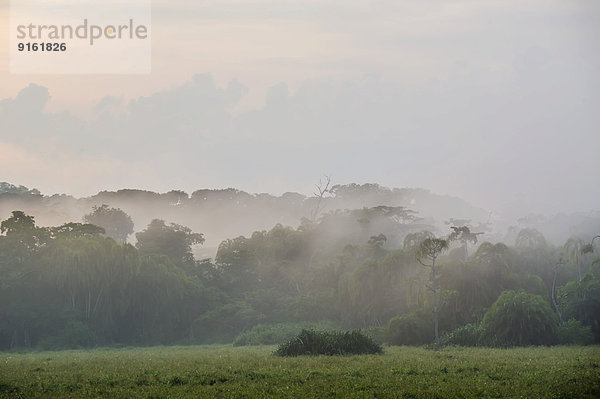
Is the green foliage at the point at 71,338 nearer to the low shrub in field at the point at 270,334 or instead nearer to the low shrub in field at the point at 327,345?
the low shrub in field at the point at 270,334

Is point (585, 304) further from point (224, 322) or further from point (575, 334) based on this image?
point (224, 322)

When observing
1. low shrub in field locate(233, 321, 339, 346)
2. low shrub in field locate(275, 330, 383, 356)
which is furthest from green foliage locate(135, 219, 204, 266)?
low shrub in field locate(275, 330, 383, 356)

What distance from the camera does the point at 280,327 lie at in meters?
56.1

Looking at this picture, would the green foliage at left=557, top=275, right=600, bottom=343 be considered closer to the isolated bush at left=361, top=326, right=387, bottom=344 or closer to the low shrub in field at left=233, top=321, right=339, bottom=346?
the isolated bush at left=361, top=326, right=387, bottom=344

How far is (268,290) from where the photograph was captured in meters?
70.4

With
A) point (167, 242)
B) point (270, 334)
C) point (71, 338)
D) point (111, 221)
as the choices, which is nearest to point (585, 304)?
point (270, 334)

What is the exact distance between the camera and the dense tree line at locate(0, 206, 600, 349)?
45312 millimetres

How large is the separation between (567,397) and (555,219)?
105619mm

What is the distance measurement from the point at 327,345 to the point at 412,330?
47.9 ft

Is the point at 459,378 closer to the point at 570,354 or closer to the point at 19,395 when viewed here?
the point at 570,354

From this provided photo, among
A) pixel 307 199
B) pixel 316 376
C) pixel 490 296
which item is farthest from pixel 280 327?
pixel 307 199

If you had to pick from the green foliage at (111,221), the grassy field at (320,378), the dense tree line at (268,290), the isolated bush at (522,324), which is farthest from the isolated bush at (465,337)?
the green foliage at (111,221)

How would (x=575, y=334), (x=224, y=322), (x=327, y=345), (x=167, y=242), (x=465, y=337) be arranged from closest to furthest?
(x=327, y=345) < (x=575, y=334) < (x=465, y=337) < (x=224, y=322) < (x=167, y=242)

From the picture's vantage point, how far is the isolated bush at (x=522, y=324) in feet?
133
